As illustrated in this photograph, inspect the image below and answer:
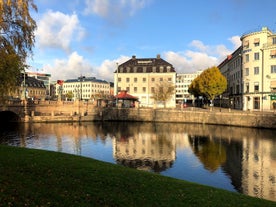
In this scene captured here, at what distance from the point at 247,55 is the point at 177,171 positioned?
60672mm

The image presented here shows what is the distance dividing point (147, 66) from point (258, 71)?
4167 cm

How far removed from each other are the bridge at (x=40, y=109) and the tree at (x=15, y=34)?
43.2m

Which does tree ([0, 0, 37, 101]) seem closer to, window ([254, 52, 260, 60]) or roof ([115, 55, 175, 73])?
window ([254, 52, 260, 60])

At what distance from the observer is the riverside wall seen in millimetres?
63347

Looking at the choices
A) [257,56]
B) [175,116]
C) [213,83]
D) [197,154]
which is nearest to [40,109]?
[175,116]

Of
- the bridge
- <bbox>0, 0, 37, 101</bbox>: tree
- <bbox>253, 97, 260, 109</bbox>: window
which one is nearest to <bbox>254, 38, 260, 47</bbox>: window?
<bbox>253, 97, 260, 109</bbox>: window

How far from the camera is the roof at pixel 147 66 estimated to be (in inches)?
4154

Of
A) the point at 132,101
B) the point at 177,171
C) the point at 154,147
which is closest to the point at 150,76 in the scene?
the point at 132,101

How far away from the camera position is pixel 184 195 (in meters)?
13.6

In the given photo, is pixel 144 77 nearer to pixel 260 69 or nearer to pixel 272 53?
pixel 260 69

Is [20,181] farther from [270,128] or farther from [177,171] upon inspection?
[270,128]

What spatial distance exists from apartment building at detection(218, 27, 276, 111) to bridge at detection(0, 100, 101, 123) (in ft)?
131

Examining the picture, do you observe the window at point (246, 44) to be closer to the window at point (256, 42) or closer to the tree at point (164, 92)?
the window at point (256, 42)

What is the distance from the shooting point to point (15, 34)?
26141 millimetres
